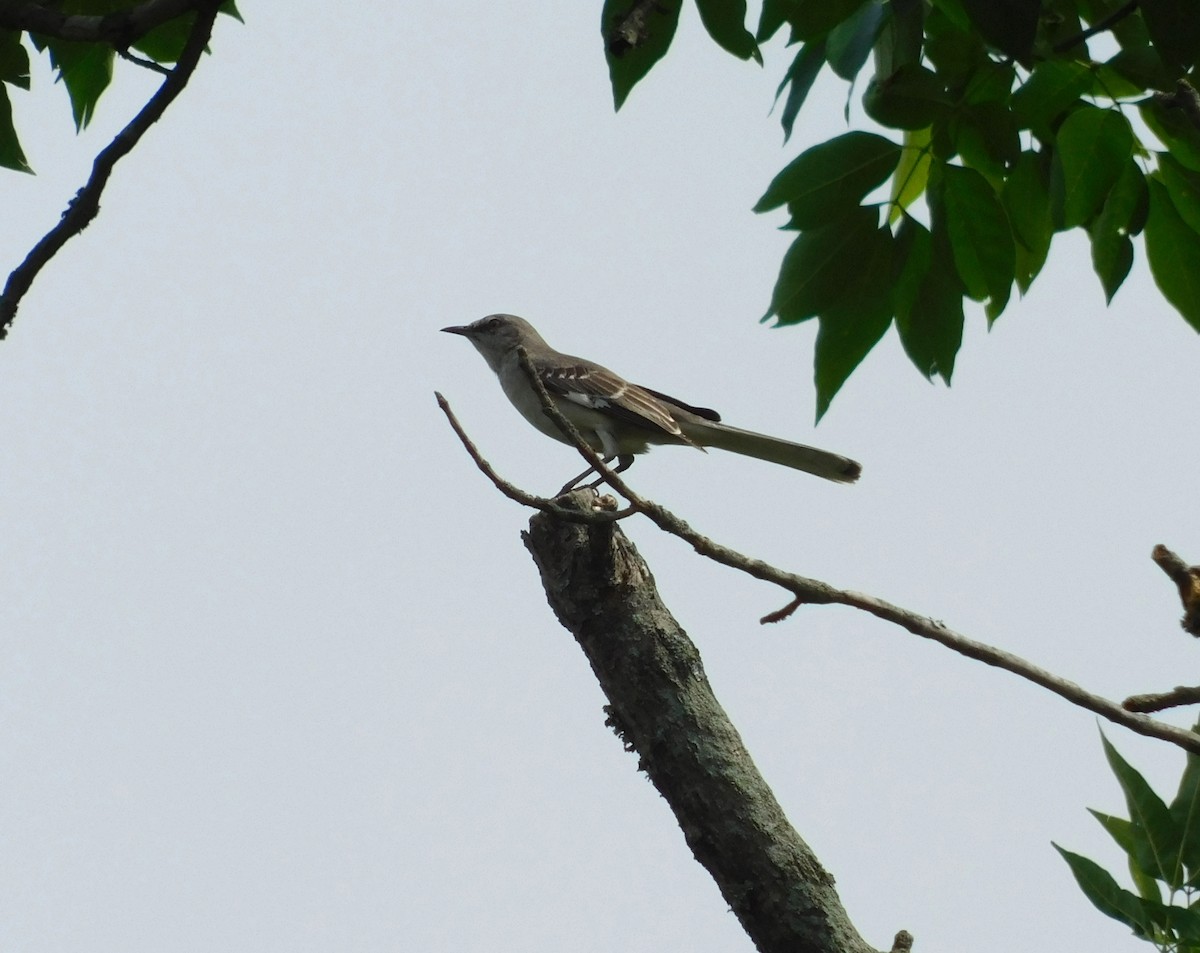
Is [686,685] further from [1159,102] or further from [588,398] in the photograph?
[588,398]

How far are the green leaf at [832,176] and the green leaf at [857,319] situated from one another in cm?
13

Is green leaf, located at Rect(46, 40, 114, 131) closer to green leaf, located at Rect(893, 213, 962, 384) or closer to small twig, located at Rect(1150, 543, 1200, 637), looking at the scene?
green leaf, located at Rect(893, 213, 962, 384)

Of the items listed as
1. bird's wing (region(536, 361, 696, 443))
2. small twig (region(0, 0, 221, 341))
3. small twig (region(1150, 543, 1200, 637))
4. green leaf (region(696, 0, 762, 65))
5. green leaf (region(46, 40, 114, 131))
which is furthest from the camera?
bird's wing (region(536, 361, 696, 443))

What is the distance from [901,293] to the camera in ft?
11.3

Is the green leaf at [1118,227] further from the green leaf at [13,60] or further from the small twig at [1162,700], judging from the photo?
the green leaf at [13,60]

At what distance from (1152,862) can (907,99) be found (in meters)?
1.76

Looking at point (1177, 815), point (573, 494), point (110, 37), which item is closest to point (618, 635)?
point (573, 494)

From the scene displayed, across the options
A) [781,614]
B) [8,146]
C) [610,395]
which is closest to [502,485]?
[781,614]

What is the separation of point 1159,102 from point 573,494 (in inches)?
133

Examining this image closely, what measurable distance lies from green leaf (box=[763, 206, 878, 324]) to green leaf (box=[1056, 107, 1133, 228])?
0.47 m

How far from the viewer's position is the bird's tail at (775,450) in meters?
7.95

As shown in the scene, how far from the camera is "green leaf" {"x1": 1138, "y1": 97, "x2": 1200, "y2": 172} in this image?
320cm

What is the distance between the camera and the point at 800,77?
127 inches

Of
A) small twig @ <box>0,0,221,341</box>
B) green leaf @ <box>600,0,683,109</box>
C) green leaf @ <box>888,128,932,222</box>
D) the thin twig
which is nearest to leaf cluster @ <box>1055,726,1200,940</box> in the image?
the thin twig
